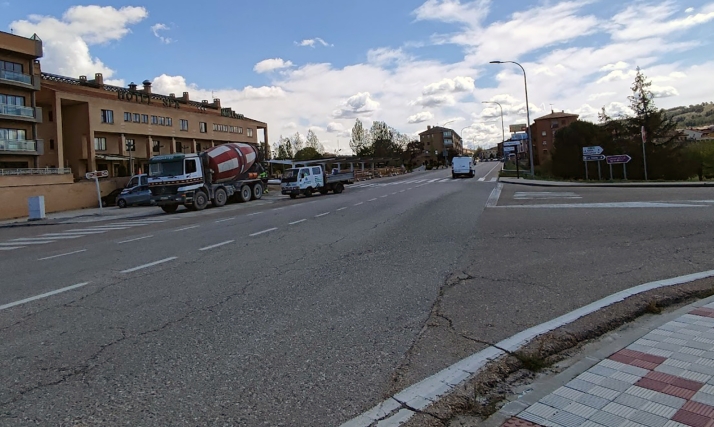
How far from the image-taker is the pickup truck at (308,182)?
35.2 metres

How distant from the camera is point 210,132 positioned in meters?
72.6

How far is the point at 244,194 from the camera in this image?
3291 cm

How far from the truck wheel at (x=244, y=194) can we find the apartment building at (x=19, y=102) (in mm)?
23878

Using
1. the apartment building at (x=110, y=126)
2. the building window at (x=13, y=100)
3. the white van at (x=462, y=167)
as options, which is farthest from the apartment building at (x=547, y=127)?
the building window at (x=13, y=100)

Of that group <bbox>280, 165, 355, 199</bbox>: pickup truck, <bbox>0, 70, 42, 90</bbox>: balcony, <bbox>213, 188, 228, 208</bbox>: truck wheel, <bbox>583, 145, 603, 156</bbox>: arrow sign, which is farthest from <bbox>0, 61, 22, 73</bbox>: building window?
<bbox>583, 145, 603, 156</bbox>: arrow sign

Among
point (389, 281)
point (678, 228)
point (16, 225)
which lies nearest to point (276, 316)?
point (389, 281)

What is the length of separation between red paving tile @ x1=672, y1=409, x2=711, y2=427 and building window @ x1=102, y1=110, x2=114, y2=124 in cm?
6168

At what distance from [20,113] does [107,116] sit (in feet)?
43.0

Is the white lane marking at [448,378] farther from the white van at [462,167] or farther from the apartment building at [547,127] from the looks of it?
the apartment building at [547,127]

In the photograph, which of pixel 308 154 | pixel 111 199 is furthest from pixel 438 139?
pixel 111 199

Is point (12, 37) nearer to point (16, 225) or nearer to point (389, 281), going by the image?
point (16, 225)

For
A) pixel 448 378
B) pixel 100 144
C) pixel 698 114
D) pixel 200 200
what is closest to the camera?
pixel 448 378

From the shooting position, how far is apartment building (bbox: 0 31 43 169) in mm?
42188

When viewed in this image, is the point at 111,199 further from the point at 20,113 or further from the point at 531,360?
the point at 531,360
